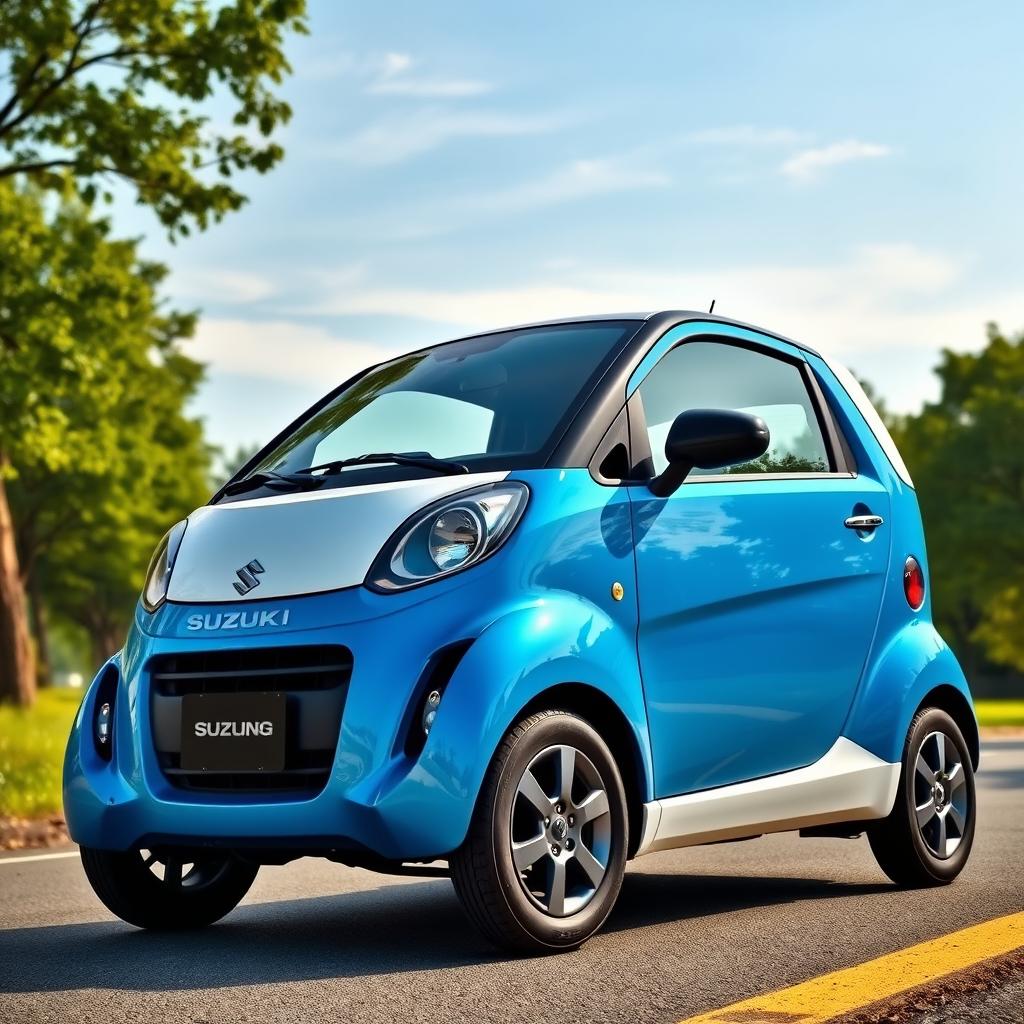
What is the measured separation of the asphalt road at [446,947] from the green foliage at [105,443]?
1450 centimetres

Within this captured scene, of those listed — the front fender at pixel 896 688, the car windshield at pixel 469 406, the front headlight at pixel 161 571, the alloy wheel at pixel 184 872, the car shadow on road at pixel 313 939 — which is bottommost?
the car shadow on road at pixel 313 939

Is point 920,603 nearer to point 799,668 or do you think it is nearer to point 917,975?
point 799,668

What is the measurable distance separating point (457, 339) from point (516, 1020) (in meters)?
2.77

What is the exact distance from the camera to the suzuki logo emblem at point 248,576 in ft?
15.1

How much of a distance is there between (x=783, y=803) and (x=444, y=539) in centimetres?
150

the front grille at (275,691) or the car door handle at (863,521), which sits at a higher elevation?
the car door handle at (863,521)

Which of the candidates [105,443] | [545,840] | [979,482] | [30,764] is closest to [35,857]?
[545,840]

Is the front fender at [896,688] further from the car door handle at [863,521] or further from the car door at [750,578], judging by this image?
the car door handle at [863,521]

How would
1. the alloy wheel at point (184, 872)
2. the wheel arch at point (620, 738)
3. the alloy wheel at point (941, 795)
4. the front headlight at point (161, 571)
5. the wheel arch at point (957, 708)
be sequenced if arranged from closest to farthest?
the wheel arch at point (620, 738) < the front headlight at point (161, 571) < the alloy wheel at point (184, 872) < the alloy wheel at point (941, 795) < the wheel arch at point (957, 708)

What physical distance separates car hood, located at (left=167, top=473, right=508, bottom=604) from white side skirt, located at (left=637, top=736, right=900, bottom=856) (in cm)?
107

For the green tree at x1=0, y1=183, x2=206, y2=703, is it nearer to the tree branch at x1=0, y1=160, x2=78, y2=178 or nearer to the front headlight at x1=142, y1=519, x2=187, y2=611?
the tree branch at x1=0, y1=160, x2=78, y2=178

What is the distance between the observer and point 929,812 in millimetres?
5871

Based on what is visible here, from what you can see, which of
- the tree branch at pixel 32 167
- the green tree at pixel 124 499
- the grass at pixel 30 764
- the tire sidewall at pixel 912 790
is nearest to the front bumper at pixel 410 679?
the tire sidewall at pixel 912 790

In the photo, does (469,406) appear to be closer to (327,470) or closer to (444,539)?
(327,470)
